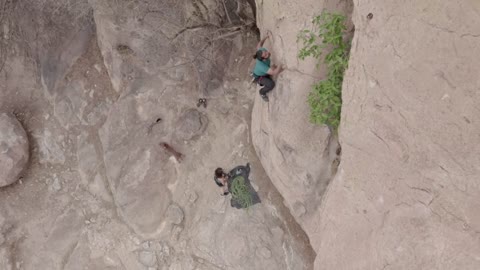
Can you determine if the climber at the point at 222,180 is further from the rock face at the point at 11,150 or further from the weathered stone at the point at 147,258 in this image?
the rock face at the point at 11,150

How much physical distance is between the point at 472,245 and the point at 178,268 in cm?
438

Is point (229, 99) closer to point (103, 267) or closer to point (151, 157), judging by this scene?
point (151, 157)

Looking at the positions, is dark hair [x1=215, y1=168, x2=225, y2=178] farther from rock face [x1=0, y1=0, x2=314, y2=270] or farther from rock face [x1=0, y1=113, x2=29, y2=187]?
rock face [x1=0, y1=113, x2=29, y2=187]

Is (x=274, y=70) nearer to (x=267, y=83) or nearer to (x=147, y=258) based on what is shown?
(x=267, y=83)

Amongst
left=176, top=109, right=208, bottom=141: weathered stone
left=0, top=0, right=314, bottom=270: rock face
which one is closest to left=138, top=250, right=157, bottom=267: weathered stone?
left=0, top=0, right=314, bottom=270: rock face

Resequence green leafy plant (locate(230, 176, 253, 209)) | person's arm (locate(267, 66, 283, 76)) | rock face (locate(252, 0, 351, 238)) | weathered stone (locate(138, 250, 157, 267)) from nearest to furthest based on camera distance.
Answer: rock face (locate(252, 0, 351, 238)) < person's arm (locate(267, 66, 283, 76)) < green leafy plant (locate(230, 176, 253, 209)) < weathered stone (locate(138, 250, 157, 267))

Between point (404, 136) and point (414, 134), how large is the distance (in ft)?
0.33

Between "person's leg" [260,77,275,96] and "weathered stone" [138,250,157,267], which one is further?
"weathered stone" [138,250,157,267]

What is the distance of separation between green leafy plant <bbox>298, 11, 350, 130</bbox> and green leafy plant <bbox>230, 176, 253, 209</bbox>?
1.85 meters

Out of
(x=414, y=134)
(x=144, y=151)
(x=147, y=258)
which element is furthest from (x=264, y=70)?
(x=147, y=258)

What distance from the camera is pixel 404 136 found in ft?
12.4

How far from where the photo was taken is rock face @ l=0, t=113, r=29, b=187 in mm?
7047

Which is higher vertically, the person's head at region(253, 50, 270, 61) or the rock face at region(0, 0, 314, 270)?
the person's head at region(253, 50, 270, 61)

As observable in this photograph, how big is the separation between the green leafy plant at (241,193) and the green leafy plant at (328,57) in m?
1.85
